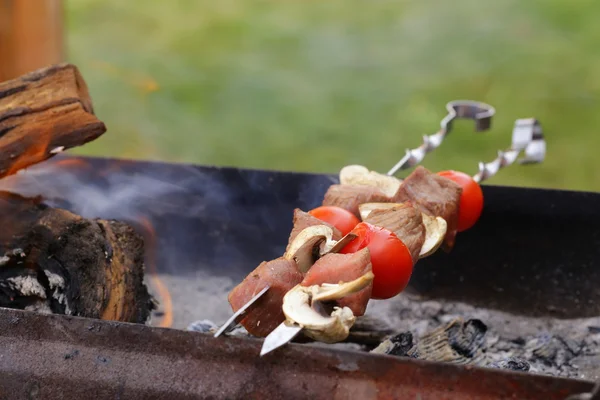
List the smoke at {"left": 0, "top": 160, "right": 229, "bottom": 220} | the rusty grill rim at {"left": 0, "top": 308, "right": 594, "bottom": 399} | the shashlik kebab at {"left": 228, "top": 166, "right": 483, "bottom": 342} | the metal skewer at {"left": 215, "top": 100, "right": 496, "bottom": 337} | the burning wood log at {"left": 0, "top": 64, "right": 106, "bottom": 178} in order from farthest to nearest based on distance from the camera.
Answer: the smoke at {"left": 0, "top": 160, "right": 229, "bottom": 220}
the metal skewer at {"left": 215, "top": 100, "right": 496, "bottom": 337}
the burning wood log at {"left": 0, "top": 64, "right": 106, "bottom": 178}
the shashlik kebab at {"left": 228, "top": 166, "right": 483, "bottom": 342}
the rusty grill rim at {"left": 0, "top": 308, "right": 594, "bottom": 399}

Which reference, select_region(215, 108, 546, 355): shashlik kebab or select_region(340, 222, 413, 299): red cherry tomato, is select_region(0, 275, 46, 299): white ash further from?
select_region(340, 222, 413, 299): red cherry tomato

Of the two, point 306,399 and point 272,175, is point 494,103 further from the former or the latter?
point 306,399

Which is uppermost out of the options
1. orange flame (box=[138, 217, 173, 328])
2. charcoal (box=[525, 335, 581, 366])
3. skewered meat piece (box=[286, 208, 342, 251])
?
skewered meat piece (box=[286, 208, 342, 251])

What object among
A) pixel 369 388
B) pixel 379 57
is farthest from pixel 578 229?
pixel 379 57

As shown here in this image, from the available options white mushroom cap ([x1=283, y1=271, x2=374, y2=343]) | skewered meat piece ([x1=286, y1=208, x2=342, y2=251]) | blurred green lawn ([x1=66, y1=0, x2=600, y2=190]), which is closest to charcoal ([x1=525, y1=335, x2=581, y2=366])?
skewered meat piece ([x1=286, y1=208, x2=342, y2=251])

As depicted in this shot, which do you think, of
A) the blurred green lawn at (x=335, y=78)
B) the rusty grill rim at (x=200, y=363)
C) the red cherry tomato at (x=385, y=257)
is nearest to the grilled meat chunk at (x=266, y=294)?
the rusty grill rim at (x=200, y=363)

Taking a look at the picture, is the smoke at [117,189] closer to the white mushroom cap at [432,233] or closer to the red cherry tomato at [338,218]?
the red cherry tomato at [338,218]

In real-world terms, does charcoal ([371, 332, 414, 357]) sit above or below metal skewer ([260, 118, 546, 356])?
below
